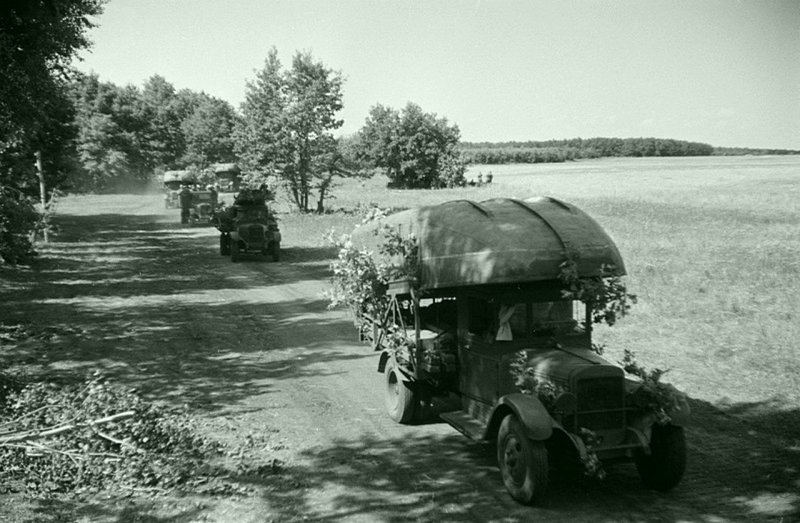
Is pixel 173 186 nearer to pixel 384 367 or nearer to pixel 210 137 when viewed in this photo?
pixel 210 137

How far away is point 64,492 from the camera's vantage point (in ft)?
22.6

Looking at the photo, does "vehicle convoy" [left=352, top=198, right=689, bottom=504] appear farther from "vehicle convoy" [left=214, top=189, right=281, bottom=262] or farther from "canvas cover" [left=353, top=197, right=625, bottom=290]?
"vehicle convoy" [left=214, top=189, right=281, bottom=262]

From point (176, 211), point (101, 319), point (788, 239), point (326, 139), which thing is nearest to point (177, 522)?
point (101, 319)

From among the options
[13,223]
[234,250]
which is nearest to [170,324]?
[13,223]

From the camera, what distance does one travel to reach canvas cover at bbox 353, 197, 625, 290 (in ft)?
23.4

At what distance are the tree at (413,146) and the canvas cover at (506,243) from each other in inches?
2014

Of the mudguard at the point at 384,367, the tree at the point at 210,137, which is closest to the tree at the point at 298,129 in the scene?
the mudguard at the point at 384,367

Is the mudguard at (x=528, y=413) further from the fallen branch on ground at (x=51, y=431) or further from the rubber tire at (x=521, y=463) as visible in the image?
the fallen branch on ground at (x=51, y=431)

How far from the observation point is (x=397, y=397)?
914cm

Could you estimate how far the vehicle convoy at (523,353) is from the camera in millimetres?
6664

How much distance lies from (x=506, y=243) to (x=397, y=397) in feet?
9.72

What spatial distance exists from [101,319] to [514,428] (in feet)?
37.6

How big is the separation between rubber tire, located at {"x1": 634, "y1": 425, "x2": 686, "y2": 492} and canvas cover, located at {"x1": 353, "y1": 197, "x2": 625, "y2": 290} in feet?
5.45

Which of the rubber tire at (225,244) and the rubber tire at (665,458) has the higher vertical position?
the rubber tire at (225,244)
